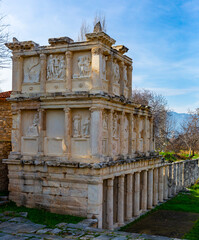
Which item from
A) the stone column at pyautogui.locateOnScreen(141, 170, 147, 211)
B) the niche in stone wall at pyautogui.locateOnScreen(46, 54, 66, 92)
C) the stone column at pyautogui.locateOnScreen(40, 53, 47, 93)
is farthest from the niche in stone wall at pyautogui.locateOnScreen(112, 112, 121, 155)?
the stone column at pyautogui.locateOnScreen(141, 170, 147, 211)

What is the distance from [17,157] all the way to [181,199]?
1355 cm

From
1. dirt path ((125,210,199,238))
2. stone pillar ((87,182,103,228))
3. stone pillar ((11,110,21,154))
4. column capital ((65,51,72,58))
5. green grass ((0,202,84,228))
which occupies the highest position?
column capital ((65,51,72,58))

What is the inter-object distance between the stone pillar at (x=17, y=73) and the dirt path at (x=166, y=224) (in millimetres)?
8868

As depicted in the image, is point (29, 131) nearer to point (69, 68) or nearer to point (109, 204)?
point (69, 68)

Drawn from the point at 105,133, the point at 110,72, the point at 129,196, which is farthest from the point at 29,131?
the point at 129,196

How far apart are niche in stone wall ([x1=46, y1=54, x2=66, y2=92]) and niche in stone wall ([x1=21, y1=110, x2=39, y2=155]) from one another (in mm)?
1584

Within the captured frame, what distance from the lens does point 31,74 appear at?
603 inches

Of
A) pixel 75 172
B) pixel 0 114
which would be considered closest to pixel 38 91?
pixel 75 172

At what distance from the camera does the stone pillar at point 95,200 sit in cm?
1305

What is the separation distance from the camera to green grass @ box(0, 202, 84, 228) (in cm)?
1250

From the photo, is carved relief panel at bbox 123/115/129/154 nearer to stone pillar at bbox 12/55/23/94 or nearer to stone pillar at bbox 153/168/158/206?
stone pillar at bbox 153/168/158/206

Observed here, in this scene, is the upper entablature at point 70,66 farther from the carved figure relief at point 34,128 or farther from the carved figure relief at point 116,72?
the carved figure relief at point 34,128

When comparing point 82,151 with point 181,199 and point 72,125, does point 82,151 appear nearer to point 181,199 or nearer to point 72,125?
point 72,125

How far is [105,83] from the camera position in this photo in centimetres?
1467
